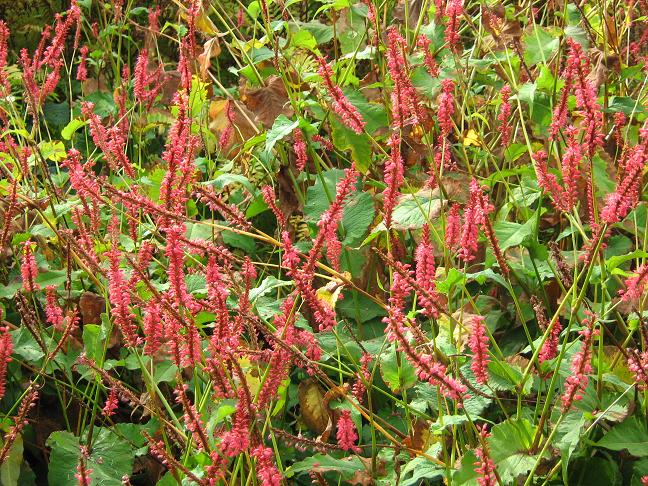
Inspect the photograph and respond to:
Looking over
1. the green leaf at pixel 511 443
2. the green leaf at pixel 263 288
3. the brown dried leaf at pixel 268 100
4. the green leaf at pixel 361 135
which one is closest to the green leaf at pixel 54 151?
the brown dried leaf at pixel 268 100

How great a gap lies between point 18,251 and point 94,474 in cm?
92

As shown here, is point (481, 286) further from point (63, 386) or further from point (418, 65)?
point (63, 386)

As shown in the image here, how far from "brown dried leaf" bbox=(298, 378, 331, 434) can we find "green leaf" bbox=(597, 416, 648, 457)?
0.59 metres

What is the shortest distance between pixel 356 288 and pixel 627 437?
1.88ft

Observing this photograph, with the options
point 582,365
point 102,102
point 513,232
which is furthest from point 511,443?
point 102,102

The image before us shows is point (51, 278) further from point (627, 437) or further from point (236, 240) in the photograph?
point (627, 437)

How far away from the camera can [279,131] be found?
7.07ft

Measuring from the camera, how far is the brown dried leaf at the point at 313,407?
1954 millimetres

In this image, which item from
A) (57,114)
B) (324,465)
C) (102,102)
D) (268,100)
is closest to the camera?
(324,465)

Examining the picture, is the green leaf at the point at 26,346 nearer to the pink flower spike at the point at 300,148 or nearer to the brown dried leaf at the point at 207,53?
the pink flower spike at the point at 300,148

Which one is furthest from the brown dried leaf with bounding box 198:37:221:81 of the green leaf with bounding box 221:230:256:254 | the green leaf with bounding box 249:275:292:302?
the green leaf with bounding box 249:275:292:302

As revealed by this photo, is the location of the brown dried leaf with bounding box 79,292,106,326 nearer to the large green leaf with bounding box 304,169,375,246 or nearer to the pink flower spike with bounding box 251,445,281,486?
the large green leaf with bounding box 304,169,375,246

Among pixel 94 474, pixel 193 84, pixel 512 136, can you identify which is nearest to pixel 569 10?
pixel 512 136

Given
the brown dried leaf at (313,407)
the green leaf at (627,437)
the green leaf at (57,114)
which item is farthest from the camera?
the green leaf at (57,114)
